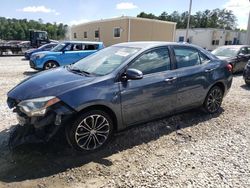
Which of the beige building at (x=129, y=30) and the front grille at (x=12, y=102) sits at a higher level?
the beige building at (x=129, y=30)

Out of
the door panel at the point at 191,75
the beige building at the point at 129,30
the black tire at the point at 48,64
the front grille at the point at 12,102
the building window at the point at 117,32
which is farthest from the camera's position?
the building window at the point at 117,32

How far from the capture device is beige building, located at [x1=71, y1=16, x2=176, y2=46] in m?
26.5

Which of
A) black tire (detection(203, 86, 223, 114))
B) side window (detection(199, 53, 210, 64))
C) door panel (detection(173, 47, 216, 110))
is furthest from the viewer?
black tire (detection(203, 86, 223, 114))

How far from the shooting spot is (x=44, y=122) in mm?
3059

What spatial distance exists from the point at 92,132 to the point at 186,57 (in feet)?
7.92

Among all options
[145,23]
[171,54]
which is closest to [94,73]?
[171,54]

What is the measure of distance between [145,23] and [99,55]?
79.9 ft

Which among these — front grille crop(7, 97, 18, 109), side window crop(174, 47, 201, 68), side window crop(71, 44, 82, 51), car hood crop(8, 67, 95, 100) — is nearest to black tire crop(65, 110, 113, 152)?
car hood crop(8, 67, 95, 100)

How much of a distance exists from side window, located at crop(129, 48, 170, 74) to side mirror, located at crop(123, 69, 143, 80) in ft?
0.67

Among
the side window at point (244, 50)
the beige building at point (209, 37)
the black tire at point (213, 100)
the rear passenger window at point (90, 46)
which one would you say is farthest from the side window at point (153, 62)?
the beige building at point (209, 37)

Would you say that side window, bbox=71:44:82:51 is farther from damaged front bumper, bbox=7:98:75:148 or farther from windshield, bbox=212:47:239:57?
damaged front bumper, bbox=7:98:75:148

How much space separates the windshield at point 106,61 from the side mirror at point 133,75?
243mm

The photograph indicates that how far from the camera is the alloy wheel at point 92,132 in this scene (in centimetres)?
331

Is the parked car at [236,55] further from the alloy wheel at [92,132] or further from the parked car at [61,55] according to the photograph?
the alloy wheel at [92,132]
